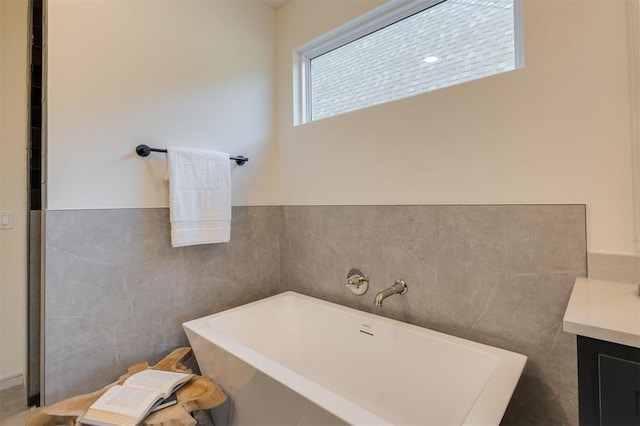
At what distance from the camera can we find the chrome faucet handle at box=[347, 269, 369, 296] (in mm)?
1736

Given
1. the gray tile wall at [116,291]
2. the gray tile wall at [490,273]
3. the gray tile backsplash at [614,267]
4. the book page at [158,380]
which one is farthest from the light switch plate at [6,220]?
the gray tile backsplash at [614,267]

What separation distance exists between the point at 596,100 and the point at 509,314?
90 cm

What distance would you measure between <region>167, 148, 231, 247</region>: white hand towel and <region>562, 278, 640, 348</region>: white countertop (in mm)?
1651

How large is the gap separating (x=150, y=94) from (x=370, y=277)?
5.33ft

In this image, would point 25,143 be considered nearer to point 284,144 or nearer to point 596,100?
point 284,144

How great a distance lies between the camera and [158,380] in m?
1.29

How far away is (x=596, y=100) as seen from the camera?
109 cm

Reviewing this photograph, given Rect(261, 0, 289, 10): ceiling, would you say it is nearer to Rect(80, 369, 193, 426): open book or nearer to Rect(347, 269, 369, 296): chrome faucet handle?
Rect(347, 269, 369, 296): chrome faucet handle

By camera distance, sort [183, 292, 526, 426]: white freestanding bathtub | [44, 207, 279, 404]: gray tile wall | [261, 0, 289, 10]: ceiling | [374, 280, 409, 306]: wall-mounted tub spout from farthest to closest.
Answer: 1. [261, 0, 289, 10]: ceiling
2. [374, 280, 409, 306]: wall-mounted tub spout
3. [44, 207, 279, 404]: gray tile wall
4. [183, 292, 526, 426]: white freestanding bathtub

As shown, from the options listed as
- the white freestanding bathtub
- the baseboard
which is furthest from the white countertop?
the baseboard

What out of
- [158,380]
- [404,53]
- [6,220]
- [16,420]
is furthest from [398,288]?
[6,220]

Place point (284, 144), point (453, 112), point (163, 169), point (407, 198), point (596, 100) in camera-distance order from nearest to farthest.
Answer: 1. point (596, 100)
2. point (453, 112)
3. point (407, 198)
4. point (163, 169)
5. point (284, 144)

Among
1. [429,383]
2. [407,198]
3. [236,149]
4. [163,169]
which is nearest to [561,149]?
[407,198]

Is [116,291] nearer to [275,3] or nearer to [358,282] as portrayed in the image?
[358,282]
